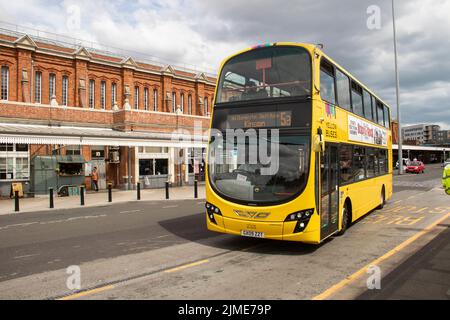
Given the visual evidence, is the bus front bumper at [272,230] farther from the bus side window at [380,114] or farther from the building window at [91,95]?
the building window at [91,95]

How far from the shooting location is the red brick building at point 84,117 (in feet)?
76.2

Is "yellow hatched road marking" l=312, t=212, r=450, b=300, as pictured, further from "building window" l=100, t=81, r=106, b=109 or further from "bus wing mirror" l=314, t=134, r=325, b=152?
"building window" l=100, t=81, r=106, b=109

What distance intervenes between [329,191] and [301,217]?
1.31 meters

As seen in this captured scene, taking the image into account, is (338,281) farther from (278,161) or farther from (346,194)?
(346,194)

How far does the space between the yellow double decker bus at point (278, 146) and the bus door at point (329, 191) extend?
20 mm

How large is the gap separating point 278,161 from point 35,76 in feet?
89.4

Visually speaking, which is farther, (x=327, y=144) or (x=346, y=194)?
(x=346, y=194)

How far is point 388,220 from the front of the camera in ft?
35.8

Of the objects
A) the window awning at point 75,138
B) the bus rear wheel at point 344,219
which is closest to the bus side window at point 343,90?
the bus rear wheel at point 344,219

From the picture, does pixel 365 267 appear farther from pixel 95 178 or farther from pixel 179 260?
pixel 95 178

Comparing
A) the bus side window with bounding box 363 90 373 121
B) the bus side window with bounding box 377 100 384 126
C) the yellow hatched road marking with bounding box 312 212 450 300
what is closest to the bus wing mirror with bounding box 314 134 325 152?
the yellow hatched road marking with bounding box 312 212 450 300

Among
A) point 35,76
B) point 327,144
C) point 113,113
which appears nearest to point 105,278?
point 327,144

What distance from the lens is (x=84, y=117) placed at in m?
27.4

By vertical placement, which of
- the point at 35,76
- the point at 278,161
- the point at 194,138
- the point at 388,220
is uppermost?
the point at 35,76
